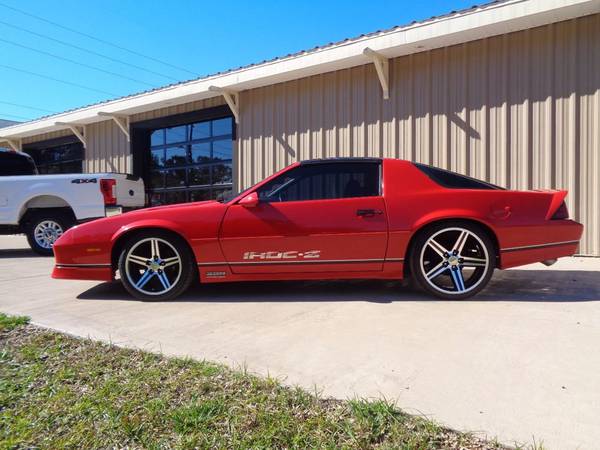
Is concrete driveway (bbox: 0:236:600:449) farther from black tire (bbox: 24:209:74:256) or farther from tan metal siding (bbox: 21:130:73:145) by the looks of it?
tan metal siding (bbox: 21:130:73:145)

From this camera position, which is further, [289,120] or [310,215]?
[289,120]

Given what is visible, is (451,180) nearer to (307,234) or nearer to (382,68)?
(307,234)

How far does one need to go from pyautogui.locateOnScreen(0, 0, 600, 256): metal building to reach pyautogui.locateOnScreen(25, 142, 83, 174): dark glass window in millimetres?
3650

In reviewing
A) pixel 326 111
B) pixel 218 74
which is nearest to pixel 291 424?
pixel 326 111

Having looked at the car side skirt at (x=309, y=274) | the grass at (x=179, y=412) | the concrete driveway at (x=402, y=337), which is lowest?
the grass at (x=179, y=412)

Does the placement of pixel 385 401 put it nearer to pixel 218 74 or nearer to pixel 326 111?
pixel 326 111

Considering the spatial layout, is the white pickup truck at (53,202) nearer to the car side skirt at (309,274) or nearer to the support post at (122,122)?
the car side skirt at (309,274)

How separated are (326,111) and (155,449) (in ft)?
23.1

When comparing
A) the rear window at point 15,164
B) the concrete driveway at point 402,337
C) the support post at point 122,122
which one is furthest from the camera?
the support post at point 122,122

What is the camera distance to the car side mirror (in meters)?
3.49

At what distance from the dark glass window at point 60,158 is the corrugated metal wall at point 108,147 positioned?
82 centimetres

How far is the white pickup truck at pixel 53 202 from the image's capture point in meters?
6.78

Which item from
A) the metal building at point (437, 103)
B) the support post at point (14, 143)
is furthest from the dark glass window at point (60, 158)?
the metal building at point (437, 103)

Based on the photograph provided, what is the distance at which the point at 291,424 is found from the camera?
1610 mm
